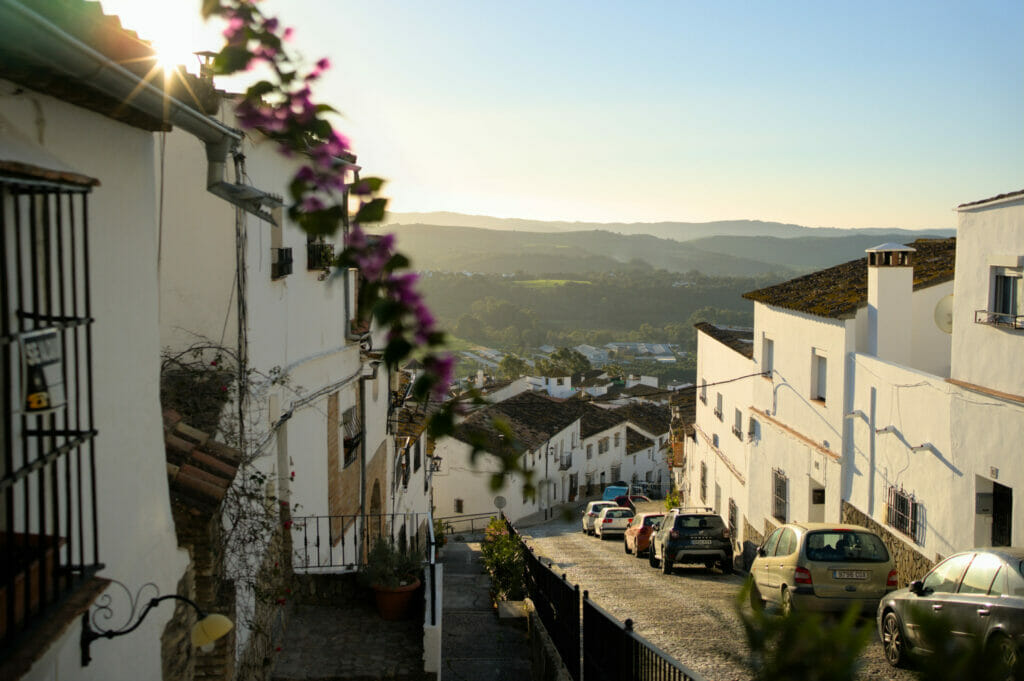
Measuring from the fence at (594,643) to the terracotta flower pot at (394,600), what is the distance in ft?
5.41

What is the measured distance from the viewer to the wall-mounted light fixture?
402 cm

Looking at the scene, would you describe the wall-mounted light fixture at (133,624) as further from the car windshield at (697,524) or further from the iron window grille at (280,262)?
the car windshield at (697,524)

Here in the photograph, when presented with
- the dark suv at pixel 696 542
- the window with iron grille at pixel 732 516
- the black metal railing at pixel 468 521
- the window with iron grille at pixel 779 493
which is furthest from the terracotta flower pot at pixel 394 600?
the black metal railing at pixel 468 521

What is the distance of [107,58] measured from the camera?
3.64 metres

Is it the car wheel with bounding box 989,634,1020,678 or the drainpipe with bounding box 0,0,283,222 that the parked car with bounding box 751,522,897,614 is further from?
the car wheel with bounding box 989,634,1020,678

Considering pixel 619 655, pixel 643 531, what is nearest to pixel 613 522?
pixel 643 531

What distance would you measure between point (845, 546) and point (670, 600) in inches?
133

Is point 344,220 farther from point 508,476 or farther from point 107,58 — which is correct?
point 107,58

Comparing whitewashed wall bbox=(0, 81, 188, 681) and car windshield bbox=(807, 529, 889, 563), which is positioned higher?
whitewashed wall bbox=(0, 81, 188, 681)

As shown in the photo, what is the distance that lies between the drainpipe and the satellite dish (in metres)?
15.5

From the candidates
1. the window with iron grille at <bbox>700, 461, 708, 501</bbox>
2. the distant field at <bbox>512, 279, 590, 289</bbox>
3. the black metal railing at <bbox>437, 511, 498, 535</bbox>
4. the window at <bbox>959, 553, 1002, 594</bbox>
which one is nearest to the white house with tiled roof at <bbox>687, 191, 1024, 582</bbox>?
the window at <bbox>959, 553, 1002, 594</bbox>

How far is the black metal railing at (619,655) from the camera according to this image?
6102 mm

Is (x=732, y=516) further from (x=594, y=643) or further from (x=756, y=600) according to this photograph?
(x=756, y=600)

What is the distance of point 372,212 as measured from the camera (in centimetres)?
223
